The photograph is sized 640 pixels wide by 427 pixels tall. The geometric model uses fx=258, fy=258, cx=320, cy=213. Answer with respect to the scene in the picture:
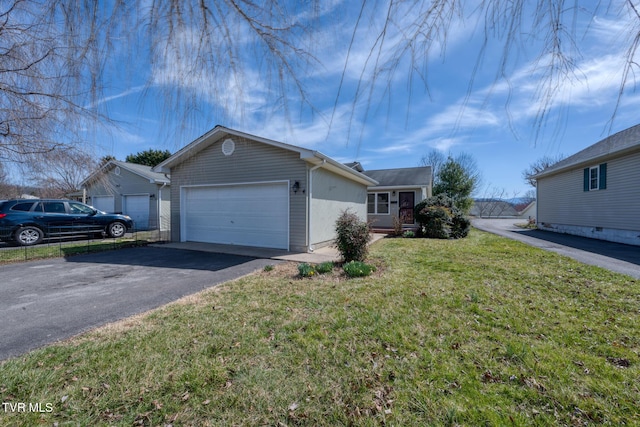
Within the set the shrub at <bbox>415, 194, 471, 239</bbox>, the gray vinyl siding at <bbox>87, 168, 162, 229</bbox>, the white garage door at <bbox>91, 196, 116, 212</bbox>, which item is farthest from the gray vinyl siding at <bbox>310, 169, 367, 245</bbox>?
the white garage door at <bbox>91, 196, 116, 212</bbox>

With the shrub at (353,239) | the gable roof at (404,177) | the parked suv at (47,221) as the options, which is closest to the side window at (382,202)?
the gable roof at (404,177)

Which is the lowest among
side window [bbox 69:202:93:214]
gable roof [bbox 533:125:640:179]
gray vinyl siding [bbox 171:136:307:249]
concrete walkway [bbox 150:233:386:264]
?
concrete walkway [bbox 150:233:386:264]

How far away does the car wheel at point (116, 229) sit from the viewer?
38.3ft

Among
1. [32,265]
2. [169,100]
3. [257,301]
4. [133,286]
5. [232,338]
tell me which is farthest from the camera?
[32,265]

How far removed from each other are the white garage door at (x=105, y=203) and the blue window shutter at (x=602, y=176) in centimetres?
2659

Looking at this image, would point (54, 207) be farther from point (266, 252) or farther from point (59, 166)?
point (266, 252)

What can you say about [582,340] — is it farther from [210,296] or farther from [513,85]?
[210,296]

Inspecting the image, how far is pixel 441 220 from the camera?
1188 cm

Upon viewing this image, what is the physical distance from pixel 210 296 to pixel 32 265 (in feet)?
20.2

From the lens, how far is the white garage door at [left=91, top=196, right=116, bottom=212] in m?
17.2

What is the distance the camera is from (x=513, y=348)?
2697 millimetres

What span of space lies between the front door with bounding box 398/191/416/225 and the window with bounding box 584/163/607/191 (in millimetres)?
7873

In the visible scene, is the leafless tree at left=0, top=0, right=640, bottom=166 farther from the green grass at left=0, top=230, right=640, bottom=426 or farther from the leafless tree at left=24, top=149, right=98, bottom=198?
the leafless tree at left=24, top=149, right=98, bottom=198

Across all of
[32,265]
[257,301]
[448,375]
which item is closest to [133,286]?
[257,301]
